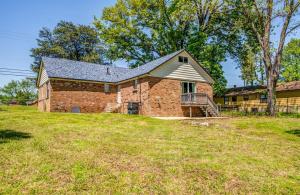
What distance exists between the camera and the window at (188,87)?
21297 millimetres

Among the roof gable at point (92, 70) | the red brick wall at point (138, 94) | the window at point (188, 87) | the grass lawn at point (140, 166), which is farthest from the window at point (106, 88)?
the grass lawn at point (140, 166)

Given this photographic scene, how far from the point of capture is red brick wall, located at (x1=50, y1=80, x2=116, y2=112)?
2020cm

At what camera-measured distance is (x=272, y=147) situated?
7.82 meters

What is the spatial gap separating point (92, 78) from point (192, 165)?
18501 mm

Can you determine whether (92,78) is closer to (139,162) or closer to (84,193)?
(139,162)

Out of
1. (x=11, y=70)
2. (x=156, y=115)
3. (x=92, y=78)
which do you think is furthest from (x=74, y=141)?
(x=11, y=70)

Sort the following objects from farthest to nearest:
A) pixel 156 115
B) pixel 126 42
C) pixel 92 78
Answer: pixel 126 42, pixel 92 78, pixel 156 115

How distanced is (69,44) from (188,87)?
1286 inches

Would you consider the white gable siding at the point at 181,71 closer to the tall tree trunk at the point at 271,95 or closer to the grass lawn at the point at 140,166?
the tall tree trunk at the point at 271,95

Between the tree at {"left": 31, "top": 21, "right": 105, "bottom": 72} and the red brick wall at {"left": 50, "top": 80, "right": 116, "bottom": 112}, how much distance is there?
909 inches

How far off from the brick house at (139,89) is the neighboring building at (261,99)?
1151 cm

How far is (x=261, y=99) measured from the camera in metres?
30.5

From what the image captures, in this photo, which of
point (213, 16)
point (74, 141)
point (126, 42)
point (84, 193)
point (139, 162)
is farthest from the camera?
point (126, 42)

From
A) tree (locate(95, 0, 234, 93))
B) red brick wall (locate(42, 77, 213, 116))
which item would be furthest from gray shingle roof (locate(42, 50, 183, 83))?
tree (locate(95, 0, 234, 93))
